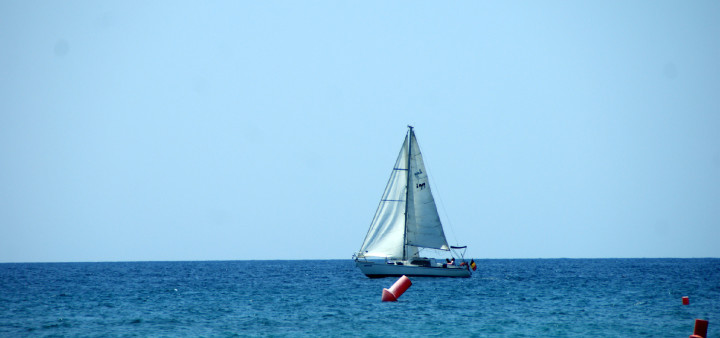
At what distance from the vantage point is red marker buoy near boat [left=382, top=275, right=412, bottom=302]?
153ft

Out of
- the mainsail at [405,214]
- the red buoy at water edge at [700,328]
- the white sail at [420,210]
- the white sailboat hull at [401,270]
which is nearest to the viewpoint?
the red buoy at water edge at [700,328]

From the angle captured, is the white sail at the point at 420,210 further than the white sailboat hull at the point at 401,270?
No

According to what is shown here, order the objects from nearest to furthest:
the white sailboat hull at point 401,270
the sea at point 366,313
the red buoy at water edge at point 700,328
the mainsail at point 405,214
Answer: the red buoy at water edge at point 700,328 → the sea at point 366,313 → the mainsail at point 405,214 → the white sailboat hull at point 401,270

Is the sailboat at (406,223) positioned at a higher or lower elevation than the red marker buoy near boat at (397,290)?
higher

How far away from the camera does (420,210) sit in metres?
→ 68.2

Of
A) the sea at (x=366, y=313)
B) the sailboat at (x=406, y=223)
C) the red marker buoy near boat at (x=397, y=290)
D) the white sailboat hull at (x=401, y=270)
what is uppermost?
the sailboat at (x=406, y=223)

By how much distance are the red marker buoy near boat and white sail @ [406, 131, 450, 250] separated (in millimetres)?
19942

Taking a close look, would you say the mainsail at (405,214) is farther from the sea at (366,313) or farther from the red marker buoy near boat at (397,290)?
the red marker buoy near boat at (397,290)

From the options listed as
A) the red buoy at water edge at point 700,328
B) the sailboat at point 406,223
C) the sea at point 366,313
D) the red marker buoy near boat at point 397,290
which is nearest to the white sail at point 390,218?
the sailboat at point 406,223

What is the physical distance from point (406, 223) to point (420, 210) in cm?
176

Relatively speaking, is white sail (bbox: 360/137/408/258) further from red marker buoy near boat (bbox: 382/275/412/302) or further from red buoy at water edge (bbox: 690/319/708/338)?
red buoy at water edge (bbox: 690/319/708/338)

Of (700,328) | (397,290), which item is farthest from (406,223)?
(700,328)

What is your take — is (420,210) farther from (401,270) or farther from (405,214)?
(401,270)

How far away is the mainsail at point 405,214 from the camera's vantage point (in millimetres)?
67500
